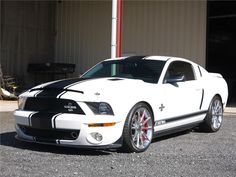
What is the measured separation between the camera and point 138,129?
7.18 metres

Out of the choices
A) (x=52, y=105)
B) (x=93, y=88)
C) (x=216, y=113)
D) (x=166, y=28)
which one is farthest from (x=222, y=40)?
(x=52, y=105)

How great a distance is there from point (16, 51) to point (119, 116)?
1271cm

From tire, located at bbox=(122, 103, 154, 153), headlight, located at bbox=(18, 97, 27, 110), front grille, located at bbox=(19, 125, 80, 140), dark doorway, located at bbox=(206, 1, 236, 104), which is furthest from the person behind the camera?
dark doorway, located at bbox=(206, 1, 236, 104)

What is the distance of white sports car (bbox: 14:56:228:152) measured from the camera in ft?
22.2

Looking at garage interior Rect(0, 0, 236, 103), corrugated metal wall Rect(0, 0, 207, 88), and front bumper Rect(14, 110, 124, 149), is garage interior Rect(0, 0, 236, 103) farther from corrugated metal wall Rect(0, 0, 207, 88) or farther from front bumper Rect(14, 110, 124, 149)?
front bumper Rect(14, 110, 124, 149)

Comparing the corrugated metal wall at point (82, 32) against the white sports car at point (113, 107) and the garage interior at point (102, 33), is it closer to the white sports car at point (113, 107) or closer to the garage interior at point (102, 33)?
the garage interior at point (102, 33)

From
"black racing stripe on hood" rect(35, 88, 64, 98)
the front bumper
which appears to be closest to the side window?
the front bumper

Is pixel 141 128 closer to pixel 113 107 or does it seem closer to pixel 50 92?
pixel 113 107

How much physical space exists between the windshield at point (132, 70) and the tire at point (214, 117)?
1.55 metres

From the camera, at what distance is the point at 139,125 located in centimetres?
721

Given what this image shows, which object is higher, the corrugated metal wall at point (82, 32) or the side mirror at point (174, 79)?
the corrugated metal wall at point (82, 32)

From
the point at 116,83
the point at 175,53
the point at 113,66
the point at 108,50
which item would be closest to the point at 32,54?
the point at 108,50

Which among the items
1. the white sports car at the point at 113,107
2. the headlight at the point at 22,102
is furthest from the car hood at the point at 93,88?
the headlight at the point at 22,102

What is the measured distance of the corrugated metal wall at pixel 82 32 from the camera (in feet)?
60.4
